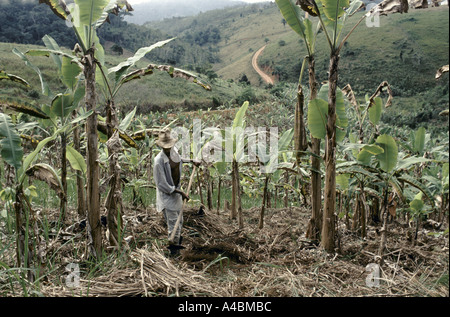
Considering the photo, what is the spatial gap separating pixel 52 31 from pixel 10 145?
171 ft

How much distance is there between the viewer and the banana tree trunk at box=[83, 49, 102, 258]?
2578 mm

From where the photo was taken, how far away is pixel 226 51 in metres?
88.6

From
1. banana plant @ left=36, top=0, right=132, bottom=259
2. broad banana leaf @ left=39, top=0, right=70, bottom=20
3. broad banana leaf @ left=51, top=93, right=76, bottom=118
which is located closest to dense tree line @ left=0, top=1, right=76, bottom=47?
broad banana leaf @ left=39, top=0, right=70, bottom=20

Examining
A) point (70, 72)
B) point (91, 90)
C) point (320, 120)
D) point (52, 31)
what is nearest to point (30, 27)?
point (52, 31)

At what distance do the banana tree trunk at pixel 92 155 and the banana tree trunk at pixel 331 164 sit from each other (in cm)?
193

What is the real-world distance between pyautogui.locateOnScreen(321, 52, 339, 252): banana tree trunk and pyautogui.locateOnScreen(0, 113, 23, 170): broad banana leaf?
2.41 meters

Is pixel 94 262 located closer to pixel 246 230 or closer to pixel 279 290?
pixel 279 290

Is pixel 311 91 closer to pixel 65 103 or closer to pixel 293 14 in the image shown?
pixel 293 14

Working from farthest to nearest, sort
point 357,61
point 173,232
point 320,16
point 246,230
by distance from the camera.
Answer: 1. point 357,61
2. point 246,230
3. point 173,232
4. point 320,16

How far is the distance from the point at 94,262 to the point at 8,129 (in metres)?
1.24

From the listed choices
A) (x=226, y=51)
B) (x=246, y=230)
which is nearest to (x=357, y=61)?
(x=226, y=51)

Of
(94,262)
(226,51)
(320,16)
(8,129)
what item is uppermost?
(226,51)

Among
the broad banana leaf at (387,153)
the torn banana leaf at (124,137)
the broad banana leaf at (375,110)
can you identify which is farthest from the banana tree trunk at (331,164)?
the torn banana leaf at (124,137)
